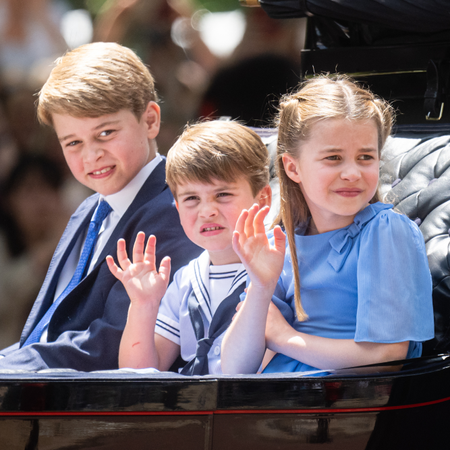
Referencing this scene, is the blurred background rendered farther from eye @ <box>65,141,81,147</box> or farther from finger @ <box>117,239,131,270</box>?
finger @ <box>117,239,131,270</box>

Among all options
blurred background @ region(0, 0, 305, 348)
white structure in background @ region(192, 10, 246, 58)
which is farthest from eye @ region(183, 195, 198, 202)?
white structure in background @ region(192, 10, 246, 58)

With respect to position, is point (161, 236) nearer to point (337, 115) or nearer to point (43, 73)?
point (337, 115)

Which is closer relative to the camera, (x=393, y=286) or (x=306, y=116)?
(x=393, y=286)

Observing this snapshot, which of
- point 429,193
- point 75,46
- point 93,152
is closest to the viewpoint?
point 429,193

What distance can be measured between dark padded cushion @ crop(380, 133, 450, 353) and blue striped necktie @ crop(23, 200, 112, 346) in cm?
72

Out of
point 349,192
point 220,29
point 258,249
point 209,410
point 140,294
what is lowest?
point 209,410

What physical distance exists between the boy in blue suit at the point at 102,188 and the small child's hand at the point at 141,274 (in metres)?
0.11

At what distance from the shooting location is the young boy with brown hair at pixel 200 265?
1.06m

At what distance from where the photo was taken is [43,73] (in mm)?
2311

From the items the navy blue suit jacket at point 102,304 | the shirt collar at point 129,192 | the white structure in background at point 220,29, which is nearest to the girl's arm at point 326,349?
the navy blue suit jacket at point 102,304

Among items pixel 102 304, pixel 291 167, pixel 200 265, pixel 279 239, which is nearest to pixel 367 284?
pixel 279 239

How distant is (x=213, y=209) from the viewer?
1073 mm

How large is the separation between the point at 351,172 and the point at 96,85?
64cm

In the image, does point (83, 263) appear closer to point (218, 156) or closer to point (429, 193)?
point (218, 156)
